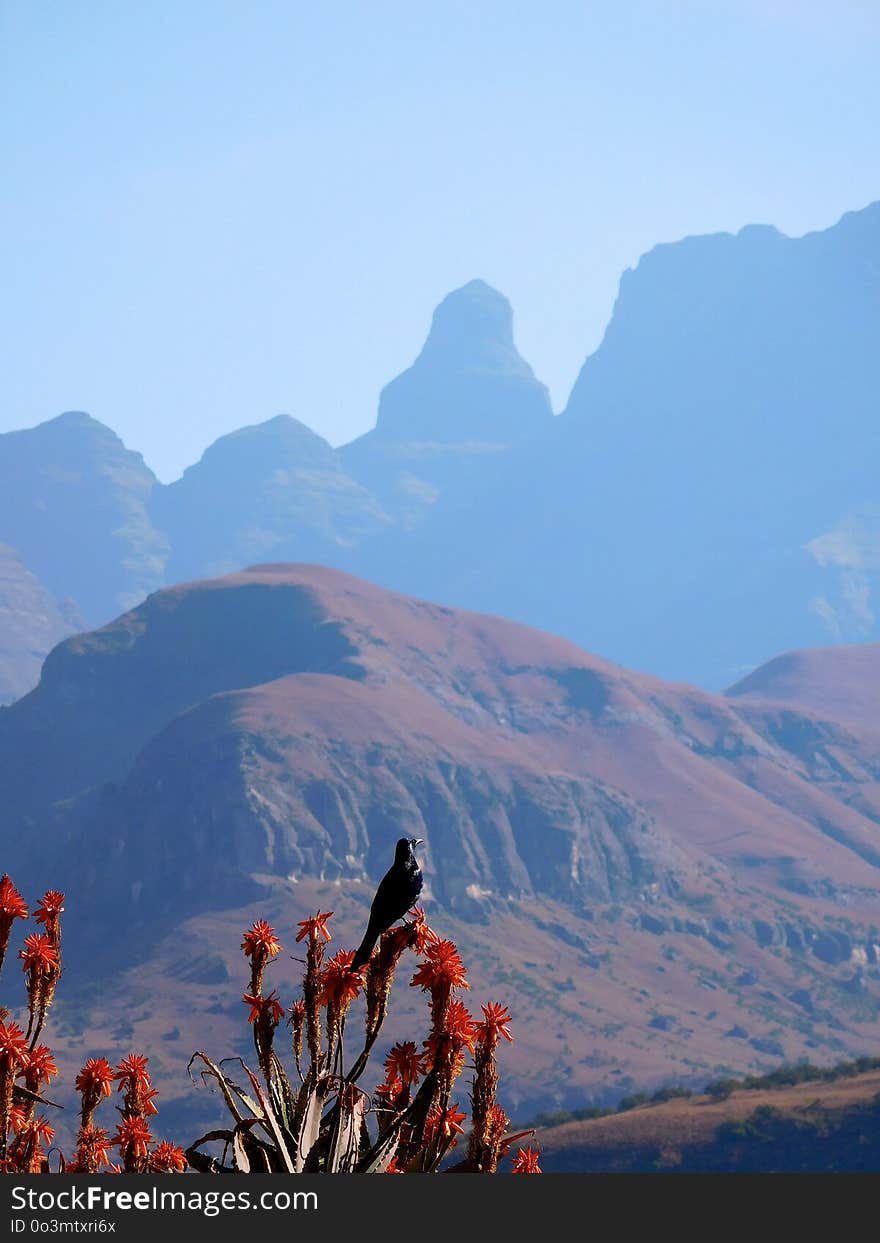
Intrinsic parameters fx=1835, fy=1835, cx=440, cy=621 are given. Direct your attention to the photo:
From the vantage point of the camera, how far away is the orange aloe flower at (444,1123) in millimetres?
9219

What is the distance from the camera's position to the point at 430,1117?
9.76 m

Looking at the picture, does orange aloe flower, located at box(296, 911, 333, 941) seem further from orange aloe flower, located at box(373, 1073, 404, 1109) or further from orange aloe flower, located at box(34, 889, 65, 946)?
orange aloe flower, located at box(34, 889, 65, 946)

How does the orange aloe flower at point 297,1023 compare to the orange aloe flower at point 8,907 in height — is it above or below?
below

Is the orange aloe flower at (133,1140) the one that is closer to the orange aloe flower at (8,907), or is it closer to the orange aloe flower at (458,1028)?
the orange aloe flower at (8,907)

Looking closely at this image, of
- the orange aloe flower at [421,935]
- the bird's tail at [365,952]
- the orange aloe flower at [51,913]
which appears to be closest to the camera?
the orange aloe flower at [421,935]

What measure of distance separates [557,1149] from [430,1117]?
406 ft

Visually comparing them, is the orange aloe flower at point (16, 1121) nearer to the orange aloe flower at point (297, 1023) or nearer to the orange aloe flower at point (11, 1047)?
the orange aloe flower at point (11, 1047)

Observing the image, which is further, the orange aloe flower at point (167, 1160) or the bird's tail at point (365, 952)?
the orange aloe flower at point (167, 1160)

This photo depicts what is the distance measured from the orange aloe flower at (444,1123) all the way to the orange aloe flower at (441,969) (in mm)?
953

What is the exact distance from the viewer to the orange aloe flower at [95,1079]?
10500 millimetres

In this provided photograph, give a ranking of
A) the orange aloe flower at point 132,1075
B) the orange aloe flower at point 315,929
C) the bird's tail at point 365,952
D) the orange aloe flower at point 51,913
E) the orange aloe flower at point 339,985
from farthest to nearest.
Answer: the orange aloe flower at point 132,1075 < the orange aloe flower at point 51,913 < the orange aloe flower at point 315,929 < the orange aloe flower at point 339,985 < the bird's tail at point 365,952

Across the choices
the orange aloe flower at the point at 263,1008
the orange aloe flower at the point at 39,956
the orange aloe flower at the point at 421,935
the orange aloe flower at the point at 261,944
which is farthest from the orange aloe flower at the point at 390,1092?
the orange aloe flower at the point at 39,956

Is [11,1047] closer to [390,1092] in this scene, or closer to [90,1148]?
[90,1148]

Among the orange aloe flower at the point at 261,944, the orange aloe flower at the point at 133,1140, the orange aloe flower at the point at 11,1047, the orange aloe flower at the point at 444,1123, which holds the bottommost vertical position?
the orange aloe flower at the point at 444,1123
